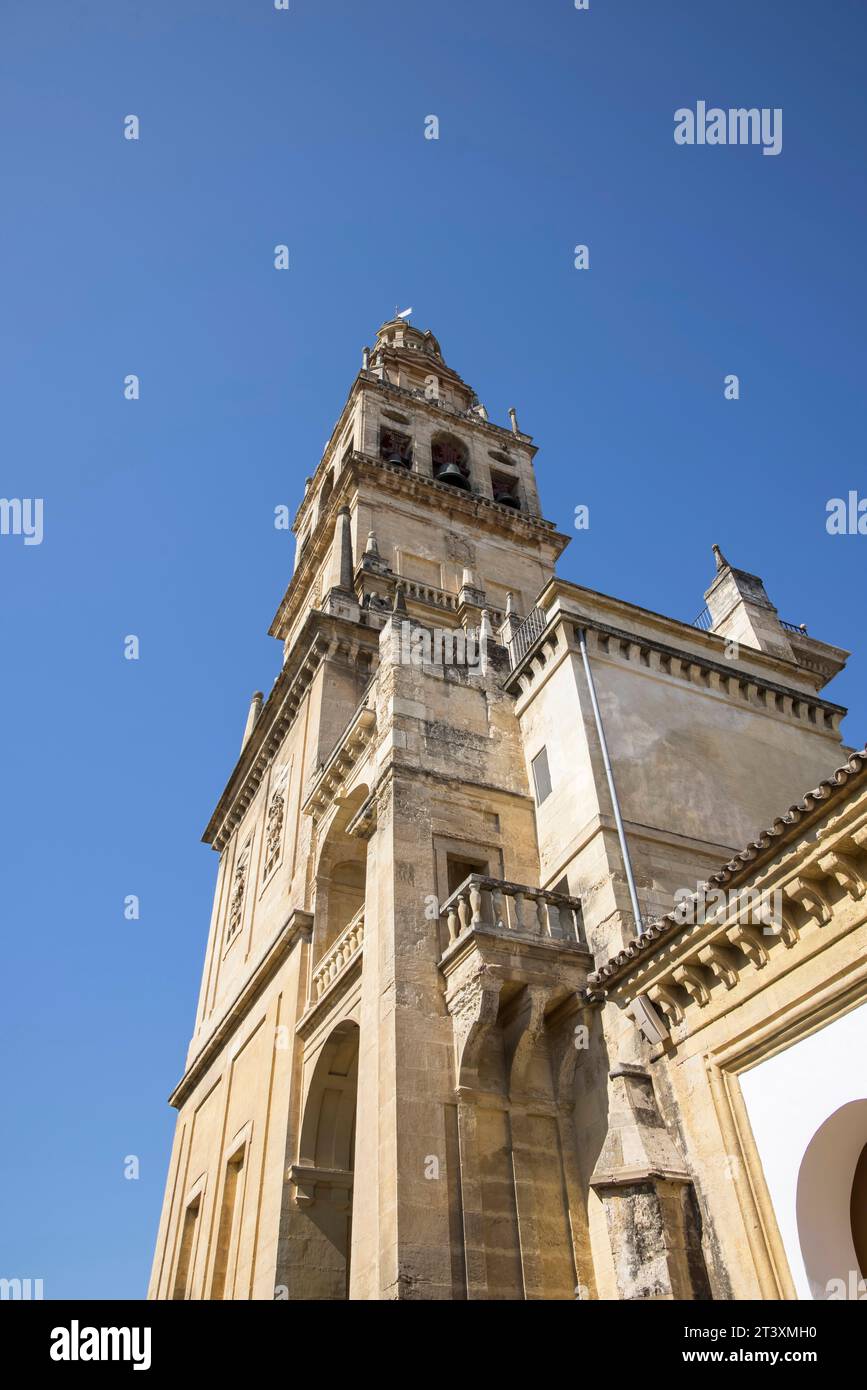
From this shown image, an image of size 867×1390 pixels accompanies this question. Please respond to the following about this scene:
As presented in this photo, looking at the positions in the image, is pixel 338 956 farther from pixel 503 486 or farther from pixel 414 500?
pixel 503 486

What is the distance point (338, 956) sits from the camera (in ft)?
53.6

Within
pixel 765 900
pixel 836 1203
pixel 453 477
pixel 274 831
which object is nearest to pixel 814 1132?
pixel 836 1203

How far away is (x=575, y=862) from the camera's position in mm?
14328

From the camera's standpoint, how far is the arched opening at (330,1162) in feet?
48.4

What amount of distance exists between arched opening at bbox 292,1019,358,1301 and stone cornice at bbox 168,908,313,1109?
2632 mm

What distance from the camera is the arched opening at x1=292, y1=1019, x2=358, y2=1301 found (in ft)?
48.4

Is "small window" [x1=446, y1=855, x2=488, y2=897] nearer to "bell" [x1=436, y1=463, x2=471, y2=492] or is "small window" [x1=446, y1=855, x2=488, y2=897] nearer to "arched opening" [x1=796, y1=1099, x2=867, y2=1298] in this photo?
"arched opening" [x1=796, y1=1099, x2=867, y2=1298]

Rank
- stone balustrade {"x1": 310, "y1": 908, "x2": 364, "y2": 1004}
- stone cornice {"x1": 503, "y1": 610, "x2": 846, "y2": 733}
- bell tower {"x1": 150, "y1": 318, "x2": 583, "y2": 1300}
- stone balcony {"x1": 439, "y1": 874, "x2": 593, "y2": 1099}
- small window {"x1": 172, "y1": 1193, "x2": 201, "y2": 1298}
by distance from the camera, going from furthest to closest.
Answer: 1. small window {"x1": 172, "y1": 1193, "x2": 201, "y2": 1298}
2. stone cornice {"x1": 503, "y1": 610, "x2": 846, "y2": 733}
3. stone balustrade {"x1": 310, "y1": 908, "x2": 364, "y2": 1004}
4. stone balcony {"x1": 439, "y1": 874, "x2": 593, "y2": 1099}
5. bell tower {"x1": 150, "y1": 318, "x2": 583, "y2": 1300}

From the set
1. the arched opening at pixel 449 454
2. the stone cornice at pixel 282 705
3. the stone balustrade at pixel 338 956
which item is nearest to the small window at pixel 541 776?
the stone balustrade at pixel 338 956

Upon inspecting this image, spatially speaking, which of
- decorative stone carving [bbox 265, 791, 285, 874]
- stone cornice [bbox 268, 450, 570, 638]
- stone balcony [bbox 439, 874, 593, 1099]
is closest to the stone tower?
stone balcony [bbox 439, 874, 593, 1099]
